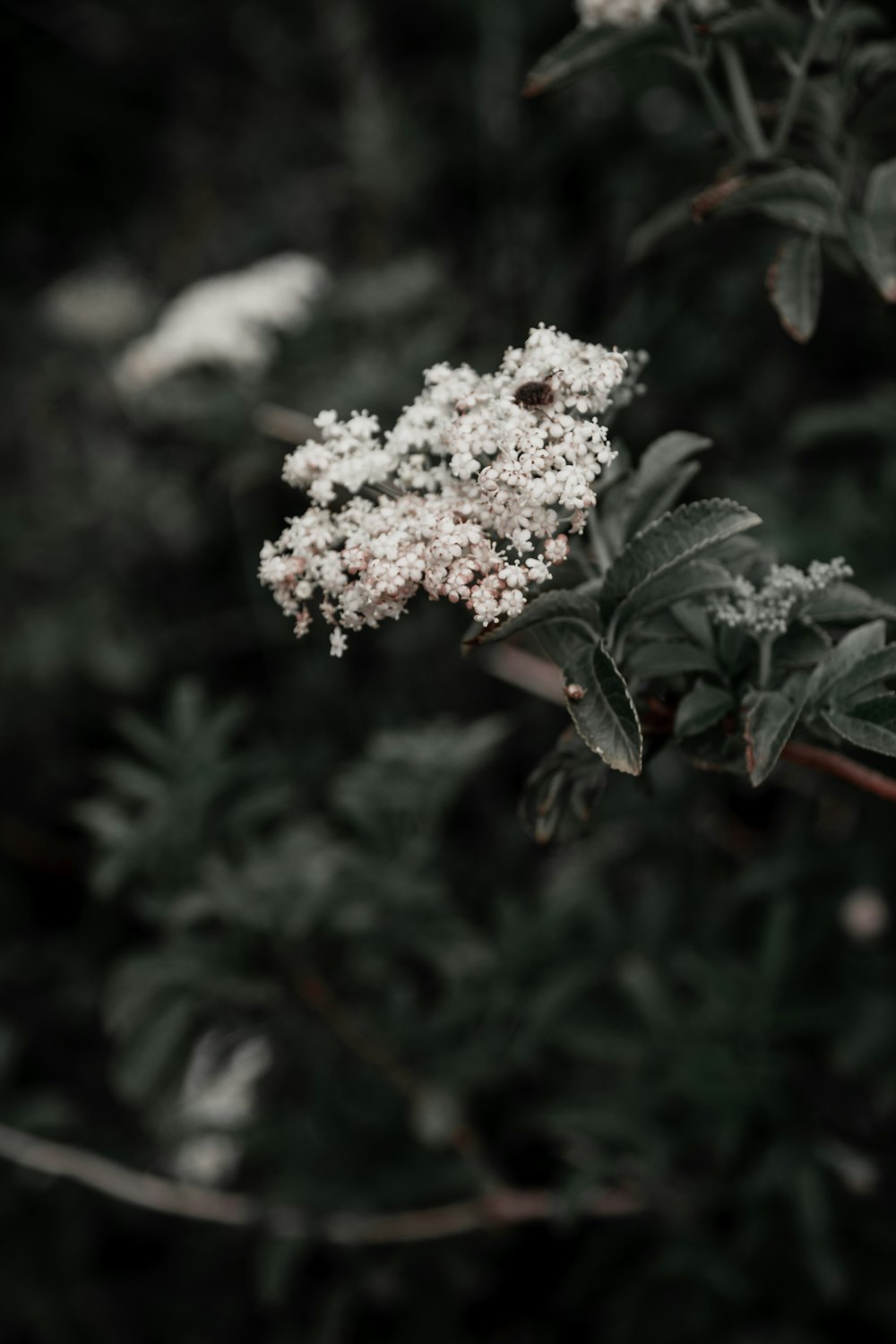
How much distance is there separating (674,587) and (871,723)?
0.19 metres

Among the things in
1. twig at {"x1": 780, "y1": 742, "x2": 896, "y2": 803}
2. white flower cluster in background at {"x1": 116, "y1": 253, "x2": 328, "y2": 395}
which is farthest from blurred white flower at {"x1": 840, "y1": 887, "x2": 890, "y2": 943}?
white flower cluster in background at {"x1": 116, "y1": 253, "x2": 328, "y2": 395}

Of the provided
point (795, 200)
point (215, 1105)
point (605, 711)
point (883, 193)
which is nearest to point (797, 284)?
point (795, 200)

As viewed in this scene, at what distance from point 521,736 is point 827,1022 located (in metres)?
1.31

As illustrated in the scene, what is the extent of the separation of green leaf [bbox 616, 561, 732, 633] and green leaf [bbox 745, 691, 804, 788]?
0.10 meters

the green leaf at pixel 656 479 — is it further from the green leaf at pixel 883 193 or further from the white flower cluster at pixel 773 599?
the green leaf at pixel 883 193

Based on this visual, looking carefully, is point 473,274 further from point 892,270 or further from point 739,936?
point 892,270

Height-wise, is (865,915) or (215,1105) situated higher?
(865,915)

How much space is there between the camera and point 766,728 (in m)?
0.90

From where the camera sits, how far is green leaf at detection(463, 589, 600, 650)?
34.0 inches

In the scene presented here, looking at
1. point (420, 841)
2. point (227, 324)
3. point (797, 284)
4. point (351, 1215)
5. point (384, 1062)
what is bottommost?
point (351, 1215)

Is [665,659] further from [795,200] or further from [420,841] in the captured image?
[420,841]

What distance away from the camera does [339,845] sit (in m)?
2.20

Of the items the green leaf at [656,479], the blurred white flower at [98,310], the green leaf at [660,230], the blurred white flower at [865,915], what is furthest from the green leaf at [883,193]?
the blurred white flower at [98,310]

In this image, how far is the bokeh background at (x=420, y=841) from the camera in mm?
1951
